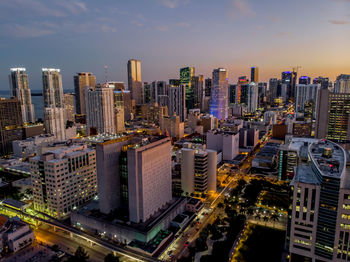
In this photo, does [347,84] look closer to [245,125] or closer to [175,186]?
[245,125]

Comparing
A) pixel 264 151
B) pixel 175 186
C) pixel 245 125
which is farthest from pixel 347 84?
pixel 175 186

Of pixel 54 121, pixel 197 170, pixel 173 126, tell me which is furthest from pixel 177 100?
pixel 197 170

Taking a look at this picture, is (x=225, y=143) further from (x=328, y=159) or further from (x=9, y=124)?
(x=9, y=124)

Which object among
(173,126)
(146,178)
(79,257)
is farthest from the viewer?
(173,126)

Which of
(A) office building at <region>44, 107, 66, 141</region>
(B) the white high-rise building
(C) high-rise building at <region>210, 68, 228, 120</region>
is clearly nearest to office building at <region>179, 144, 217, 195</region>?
(B) the white high-rise building

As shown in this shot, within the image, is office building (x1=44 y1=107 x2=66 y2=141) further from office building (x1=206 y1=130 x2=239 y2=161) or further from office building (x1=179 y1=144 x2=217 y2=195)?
office building (x1=179 y1=144 x2=217 y2=195)

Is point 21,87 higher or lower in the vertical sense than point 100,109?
higher

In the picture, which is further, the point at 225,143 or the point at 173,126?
the point at 173,126

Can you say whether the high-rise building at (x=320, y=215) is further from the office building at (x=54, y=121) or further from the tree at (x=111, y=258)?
the office building at (x=54, y=121)
